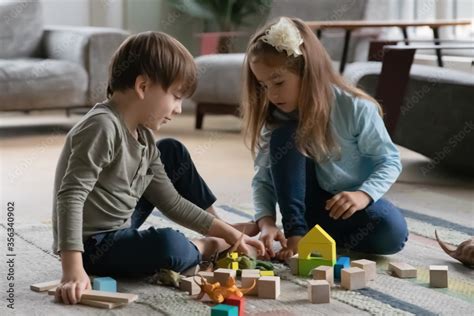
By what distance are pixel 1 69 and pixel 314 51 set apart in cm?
234

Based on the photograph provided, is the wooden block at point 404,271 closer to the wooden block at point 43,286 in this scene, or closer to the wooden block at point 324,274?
the wooden block at point 324,274

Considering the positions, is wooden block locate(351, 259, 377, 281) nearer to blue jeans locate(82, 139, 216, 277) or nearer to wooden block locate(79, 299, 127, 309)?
blue jeans locate(82, 139, 216, 277)

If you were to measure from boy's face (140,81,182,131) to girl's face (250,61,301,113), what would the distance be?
250 millimetres

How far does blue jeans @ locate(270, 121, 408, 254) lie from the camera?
73.9 inches

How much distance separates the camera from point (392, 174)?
1871 mm

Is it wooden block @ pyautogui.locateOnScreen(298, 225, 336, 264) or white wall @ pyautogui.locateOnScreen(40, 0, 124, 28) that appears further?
white wall @ pyautogui.locateOnScreen(40, 0, 124, 28)

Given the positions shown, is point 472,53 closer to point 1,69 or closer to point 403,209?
point 403,209

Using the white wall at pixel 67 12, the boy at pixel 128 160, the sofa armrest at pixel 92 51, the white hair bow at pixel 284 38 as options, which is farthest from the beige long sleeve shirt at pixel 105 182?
the white wall at pixel 67 12

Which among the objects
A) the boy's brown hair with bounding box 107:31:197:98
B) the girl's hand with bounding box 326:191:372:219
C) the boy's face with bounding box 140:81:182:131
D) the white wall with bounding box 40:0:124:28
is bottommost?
the white wall with bounding box 40:0:124:28

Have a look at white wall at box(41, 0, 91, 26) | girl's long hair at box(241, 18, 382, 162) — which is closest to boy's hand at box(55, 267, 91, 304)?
girl's long hair at box(241, 18, 382, 162)

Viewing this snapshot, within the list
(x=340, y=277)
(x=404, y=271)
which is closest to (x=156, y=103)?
(x=340, y=277)

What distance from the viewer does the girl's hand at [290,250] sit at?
1851mm

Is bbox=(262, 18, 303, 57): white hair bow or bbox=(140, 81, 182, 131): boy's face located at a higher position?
bbox=(262, 18, 303, 57): white hair bow

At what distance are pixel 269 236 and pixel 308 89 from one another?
335mm
